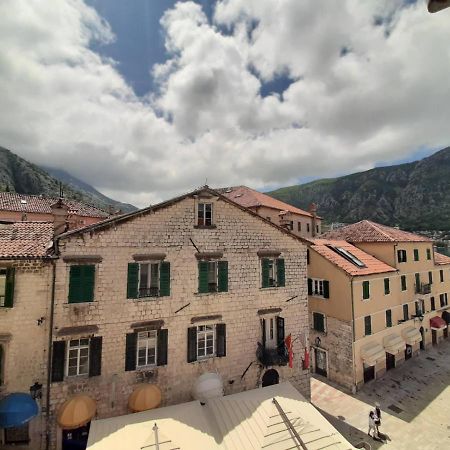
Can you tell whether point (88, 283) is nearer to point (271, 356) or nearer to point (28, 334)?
point (28, 334)

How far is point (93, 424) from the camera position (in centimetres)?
1177

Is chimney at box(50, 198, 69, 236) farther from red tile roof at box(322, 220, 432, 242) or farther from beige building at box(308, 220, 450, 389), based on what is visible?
red tile roof at box(322, 220, 432, 242)

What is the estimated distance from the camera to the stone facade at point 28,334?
1234 centimetres

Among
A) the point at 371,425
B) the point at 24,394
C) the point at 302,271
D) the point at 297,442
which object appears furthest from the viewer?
the point at 302,271

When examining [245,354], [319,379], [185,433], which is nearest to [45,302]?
[185,433]

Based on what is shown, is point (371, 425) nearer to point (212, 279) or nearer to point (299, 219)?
point (212, 279)

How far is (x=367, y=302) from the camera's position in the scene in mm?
22578

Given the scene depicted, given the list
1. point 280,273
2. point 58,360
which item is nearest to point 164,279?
point 58,360

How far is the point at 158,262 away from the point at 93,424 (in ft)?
23.6

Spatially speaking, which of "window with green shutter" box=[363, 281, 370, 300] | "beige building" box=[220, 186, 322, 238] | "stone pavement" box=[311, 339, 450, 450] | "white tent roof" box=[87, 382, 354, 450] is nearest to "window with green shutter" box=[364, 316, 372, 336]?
"window with green shutter" box=[363, 281, 370, 300]

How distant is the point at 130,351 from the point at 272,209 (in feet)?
105

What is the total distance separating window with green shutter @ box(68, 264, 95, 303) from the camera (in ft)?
44.1

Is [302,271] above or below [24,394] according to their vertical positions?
above

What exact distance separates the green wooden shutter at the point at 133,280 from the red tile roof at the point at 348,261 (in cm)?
1440
